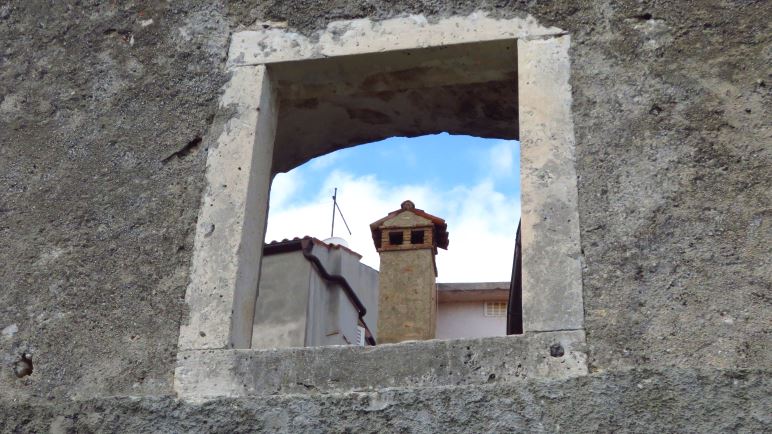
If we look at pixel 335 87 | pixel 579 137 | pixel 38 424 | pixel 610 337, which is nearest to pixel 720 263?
pixel 610 337

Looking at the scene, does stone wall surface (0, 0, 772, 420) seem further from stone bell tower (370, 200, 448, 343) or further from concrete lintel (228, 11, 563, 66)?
stone bell tower (370, 200, 448, 343)

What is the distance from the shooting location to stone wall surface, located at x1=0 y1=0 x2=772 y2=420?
331 centimetres

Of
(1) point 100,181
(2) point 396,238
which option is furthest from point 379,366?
(2) point 396,238

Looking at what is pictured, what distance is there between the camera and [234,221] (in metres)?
3.90

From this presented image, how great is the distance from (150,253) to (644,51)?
1846 millimetres

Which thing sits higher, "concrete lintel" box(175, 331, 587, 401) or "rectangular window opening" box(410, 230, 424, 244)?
"rectangular window opening" box(410, 230, 424, 244)

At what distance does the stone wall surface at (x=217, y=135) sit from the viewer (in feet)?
10.9

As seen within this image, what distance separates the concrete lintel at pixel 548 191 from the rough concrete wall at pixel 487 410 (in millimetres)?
262

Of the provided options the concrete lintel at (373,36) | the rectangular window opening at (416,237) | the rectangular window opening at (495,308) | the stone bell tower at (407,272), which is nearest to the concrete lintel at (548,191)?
the concrete lintel at (373,36)

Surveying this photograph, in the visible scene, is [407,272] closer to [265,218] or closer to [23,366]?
[265,218]

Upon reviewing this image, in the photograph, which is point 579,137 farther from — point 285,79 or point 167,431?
point 167,431

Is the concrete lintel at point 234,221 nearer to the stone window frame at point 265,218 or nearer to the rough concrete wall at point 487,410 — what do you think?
the stone window frame at point 265,218

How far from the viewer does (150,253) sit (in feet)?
12.9

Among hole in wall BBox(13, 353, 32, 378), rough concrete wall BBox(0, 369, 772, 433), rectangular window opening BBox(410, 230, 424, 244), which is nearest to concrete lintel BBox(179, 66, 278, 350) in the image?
rough concrete wall BBox(0, 369, 772, 433)
